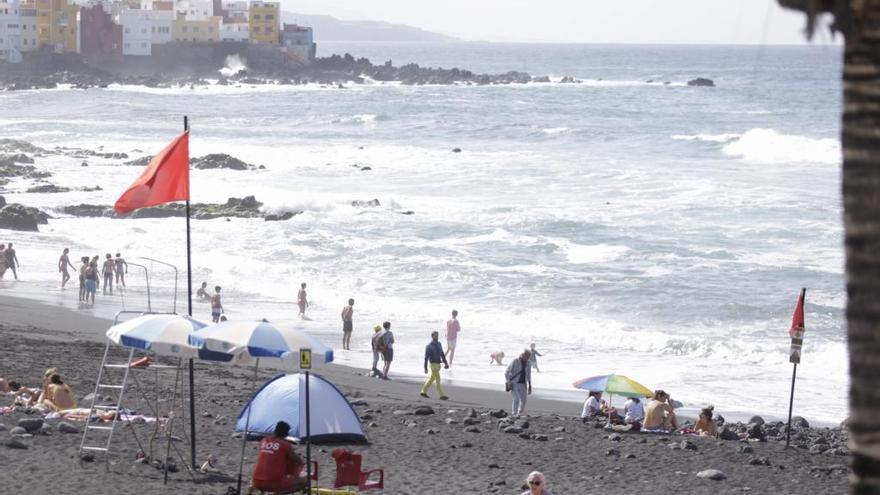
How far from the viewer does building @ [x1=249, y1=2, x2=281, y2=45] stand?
129750 mm

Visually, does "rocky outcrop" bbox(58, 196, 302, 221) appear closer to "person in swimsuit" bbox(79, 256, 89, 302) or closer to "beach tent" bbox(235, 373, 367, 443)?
"person in swimsuit" bbox(79, 256, 89, 302)

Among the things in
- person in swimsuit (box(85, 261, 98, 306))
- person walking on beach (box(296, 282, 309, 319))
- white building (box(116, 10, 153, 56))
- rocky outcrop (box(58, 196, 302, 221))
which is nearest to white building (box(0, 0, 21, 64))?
white building (box(116, 10, 153, 56))

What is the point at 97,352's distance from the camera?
17.3m

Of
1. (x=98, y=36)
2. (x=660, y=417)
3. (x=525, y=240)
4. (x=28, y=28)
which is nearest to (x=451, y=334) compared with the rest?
(x=660, y=417)

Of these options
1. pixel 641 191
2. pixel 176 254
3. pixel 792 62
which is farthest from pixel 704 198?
pixel 792 62

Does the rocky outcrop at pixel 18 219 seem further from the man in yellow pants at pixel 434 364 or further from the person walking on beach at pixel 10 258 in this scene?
the man in yellow pants at pixel 434 364

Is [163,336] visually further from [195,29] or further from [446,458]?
[195,29]

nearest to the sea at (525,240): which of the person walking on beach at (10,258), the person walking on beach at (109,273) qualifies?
the person walking on beach at (109,273)

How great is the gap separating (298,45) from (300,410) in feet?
406

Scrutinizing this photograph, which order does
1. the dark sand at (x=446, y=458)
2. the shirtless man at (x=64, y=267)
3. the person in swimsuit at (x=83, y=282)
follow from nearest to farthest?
the dark sand at (x=446, y=458) < the person in swimsuit at (x=83, y=282) < the shirtless man at (x=64, y=267)

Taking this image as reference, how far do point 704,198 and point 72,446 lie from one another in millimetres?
30662

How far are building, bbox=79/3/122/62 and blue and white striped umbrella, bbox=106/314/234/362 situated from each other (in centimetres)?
11418

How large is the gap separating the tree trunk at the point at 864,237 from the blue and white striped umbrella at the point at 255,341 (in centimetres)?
674

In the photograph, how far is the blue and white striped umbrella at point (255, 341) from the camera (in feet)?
32.2
